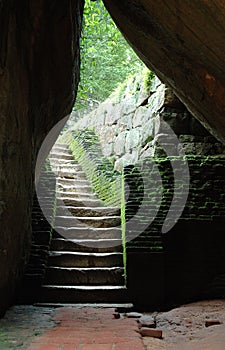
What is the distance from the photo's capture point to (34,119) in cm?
572

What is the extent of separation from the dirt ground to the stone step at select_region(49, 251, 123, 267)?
1334mm

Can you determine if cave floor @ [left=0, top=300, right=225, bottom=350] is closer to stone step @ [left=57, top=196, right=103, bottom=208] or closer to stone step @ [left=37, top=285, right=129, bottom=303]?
stone step @ [left=37, top=285, right=129, bottom=303]

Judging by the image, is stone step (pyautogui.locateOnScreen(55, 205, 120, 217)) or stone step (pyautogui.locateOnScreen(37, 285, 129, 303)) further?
stone step (pyautogui.locateOnScreen(55, 205, 120, 217))

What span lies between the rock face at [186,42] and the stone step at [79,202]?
397 cm

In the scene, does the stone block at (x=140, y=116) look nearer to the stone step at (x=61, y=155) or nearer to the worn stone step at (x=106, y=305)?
the stone step at (x=61, y=155)

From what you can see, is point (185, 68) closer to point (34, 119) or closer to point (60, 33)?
point (60, 33)

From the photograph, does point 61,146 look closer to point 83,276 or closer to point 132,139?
point 132,139

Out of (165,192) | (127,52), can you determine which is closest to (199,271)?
(165,192)

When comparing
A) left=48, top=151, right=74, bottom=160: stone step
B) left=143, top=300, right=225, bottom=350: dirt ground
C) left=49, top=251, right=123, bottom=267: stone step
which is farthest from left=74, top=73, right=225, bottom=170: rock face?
left=143, top=300, right=225, bottom=350: dirt ground

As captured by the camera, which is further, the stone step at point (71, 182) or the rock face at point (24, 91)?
the stone step at point (71, 182)

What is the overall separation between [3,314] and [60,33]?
351 centimetres

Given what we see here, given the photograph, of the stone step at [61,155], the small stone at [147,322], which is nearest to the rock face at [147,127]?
the stone step at [61,155]

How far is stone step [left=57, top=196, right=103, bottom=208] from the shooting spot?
8.69 m

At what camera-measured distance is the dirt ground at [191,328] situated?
3.64 meters
